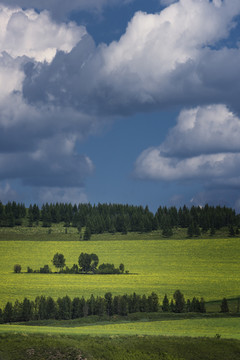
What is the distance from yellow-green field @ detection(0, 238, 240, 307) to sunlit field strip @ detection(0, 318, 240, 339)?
24.2 metres

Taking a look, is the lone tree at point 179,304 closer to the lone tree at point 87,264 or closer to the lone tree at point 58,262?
the lone tree at point 87,264

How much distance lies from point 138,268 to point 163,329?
2471 inches

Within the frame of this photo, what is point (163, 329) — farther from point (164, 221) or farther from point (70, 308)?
point (164, 221)

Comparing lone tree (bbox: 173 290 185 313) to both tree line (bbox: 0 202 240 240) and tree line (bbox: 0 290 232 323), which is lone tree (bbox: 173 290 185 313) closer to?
tree line (bbox: 0 290 232 323)

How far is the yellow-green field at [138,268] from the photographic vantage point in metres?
81.5

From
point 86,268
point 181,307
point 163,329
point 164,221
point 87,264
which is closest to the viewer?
point 163,329

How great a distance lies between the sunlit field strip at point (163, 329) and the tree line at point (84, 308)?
9.72 metres

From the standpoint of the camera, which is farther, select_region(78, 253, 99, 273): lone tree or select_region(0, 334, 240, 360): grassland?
select_region(78, 253, 99, 273): lone tree

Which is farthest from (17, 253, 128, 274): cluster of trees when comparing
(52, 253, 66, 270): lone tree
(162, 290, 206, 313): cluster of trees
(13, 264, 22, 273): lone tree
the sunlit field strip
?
the sunlit field strip

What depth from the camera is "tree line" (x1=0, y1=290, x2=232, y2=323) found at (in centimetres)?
6172

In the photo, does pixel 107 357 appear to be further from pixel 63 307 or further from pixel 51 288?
pixel 51 288

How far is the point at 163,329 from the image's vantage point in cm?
4672

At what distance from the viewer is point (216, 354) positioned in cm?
3600

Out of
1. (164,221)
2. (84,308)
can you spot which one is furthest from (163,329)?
(164,221)
